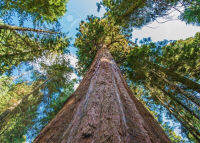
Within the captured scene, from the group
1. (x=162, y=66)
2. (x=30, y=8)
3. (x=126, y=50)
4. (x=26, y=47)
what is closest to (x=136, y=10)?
(x=126, y=50)

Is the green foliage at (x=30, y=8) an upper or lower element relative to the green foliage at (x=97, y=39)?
upper

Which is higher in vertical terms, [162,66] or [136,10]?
[136,10]

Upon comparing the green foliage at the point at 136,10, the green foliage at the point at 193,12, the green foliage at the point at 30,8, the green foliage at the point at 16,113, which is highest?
the green foliage at the point at 30,8

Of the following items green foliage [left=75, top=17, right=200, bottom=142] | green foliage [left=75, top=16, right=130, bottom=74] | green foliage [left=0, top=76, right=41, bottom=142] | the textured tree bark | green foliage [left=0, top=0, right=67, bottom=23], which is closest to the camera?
the textured tree bark

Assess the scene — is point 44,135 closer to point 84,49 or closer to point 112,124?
point 112,124

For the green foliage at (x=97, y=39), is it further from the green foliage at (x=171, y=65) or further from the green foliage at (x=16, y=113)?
the green foliage at (x=16, y=113)

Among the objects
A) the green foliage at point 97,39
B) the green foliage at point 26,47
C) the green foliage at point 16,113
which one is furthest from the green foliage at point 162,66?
the green foliage at point 16,113

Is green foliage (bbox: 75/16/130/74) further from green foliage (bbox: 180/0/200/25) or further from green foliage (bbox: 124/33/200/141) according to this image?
green foliage (bbox: 180/0/200/25)

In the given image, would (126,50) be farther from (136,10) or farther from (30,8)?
(30,8)

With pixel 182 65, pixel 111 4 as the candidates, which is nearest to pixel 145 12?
pixel 111 4

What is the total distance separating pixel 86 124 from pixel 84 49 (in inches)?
246

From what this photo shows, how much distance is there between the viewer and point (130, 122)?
3.59 feet

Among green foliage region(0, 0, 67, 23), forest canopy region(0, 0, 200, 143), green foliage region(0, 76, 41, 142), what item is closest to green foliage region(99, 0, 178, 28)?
forest canopy region(0, 0, 200, 143)

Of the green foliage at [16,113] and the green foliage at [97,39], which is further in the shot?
the green foliage at [97,39]
